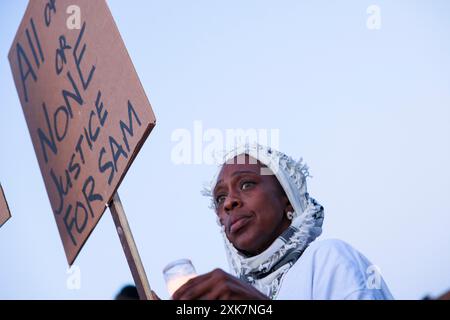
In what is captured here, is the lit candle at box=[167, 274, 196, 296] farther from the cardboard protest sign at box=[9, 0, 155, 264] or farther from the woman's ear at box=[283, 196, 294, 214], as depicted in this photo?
the woman's ear at box=[283, 196, 294, 214]

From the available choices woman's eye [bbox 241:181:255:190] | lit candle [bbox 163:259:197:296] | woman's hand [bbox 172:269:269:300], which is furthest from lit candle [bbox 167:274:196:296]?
woman's eye [bbox 241:181:255:190]

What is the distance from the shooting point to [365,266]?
2500 millimetres

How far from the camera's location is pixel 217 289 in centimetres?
196

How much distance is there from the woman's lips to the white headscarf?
0.11 m

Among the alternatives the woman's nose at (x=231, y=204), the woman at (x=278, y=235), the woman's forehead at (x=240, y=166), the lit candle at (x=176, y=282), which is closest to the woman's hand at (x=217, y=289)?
the lit candle at (x=176, y=282)

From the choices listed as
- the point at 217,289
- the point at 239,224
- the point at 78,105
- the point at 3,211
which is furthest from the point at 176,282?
the point at 3,211

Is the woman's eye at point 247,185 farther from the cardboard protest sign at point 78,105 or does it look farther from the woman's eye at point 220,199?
the cardboard protest sign at point 78,105

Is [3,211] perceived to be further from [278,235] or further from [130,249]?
[278,235]

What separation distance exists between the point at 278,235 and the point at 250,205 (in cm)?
14

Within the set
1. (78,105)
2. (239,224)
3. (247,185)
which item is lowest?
(239,224)

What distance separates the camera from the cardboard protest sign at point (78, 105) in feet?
9.20

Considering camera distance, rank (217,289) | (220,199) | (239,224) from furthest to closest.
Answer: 1. (220,199)
2. (239,224)
3. (217,289)

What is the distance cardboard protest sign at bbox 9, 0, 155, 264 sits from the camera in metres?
2.80
